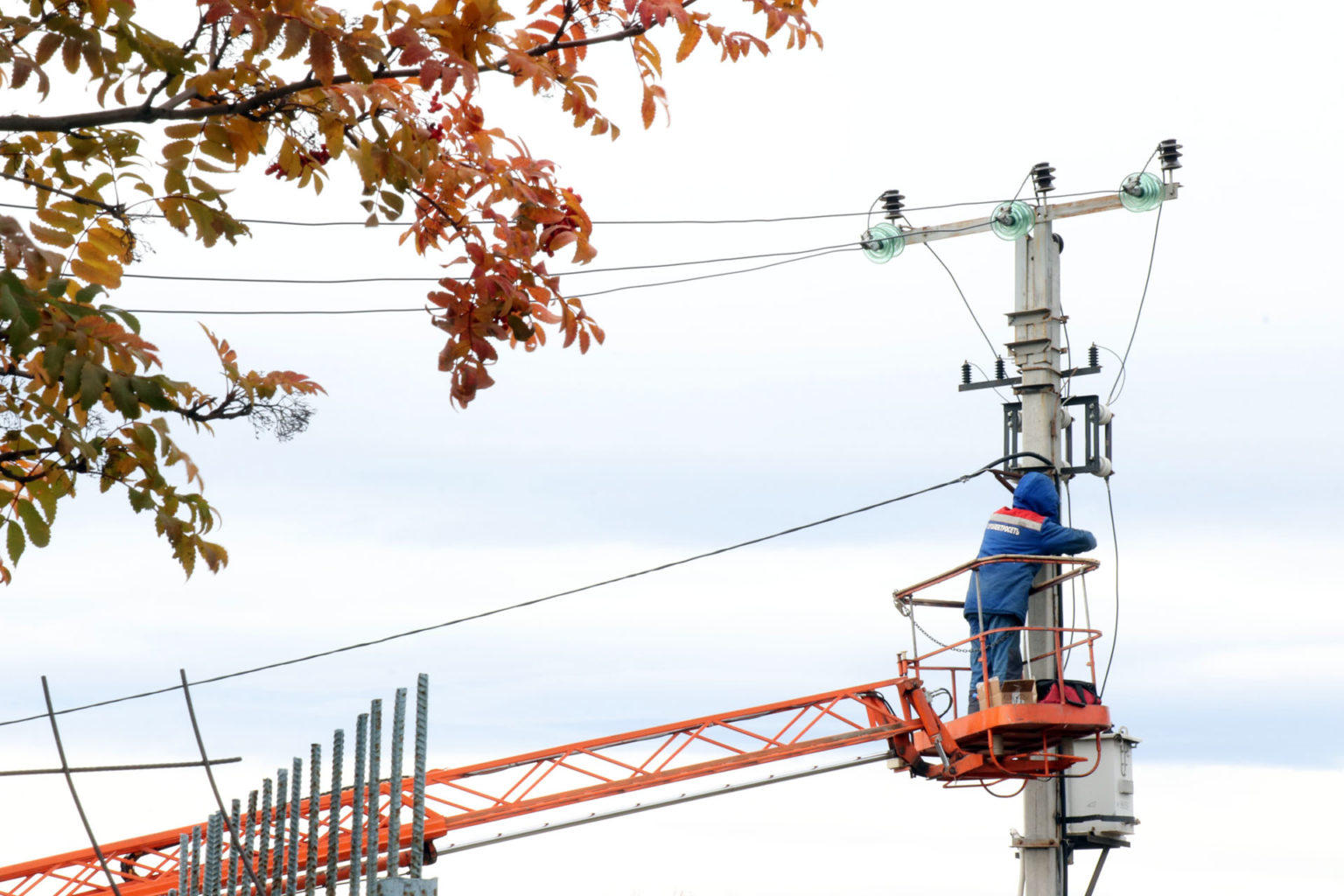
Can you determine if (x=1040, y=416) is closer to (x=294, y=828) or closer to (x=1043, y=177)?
(x=1043, y=177)

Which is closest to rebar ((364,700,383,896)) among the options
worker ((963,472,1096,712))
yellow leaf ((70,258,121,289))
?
yellow leaf ((70,258,121,289))

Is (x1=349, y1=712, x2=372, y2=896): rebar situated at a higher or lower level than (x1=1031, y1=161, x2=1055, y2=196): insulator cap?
lower

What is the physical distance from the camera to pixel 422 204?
605 cm

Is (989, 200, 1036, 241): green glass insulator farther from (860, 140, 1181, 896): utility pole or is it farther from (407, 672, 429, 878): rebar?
(407, 672, 429, 878): rebar

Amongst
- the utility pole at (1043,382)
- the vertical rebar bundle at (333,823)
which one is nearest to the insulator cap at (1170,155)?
the utility pole at (1043,382)

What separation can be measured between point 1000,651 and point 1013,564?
Answer: 0.90 metres

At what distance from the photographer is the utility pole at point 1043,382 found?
615 inches

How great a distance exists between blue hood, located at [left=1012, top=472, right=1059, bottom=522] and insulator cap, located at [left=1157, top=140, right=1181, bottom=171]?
3.92 meters

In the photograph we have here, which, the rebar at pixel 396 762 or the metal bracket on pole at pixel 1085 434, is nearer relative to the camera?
the rebar at pixel 396 762

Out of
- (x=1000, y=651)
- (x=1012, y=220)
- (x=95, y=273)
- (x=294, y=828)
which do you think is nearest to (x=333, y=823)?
(x=294, y=828)

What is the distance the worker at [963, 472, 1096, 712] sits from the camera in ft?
49.6

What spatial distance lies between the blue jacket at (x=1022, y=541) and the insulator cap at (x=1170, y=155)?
3.91m

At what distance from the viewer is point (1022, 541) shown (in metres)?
15.2

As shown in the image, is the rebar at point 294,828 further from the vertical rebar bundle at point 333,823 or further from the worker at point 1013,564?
the worker at point 1013,564
